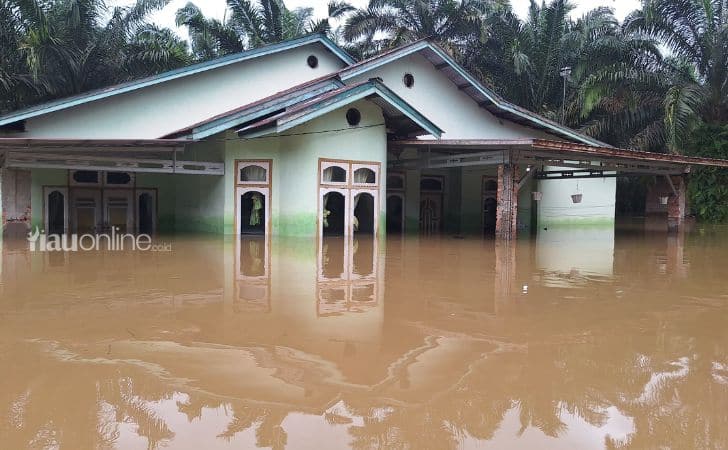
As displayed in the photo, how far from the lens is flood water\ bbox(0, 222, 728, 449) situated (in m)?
3.35

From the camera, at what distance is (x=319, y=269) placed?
9.39 m

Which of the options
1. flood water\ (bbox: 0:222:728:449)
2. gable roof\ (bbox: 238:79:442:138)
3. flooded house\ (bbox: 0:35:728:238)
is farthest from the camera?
flooded house\ (bbox: 0:35:728:238)

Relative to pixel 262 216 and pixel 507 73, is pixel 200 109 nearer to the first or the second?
pixel 262 216

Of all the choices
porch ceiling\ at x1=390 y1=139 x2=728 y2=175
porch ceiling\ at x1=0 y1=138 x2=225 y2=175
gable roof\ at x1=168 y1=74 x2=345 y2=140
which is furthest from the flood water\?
porch ceiling\ at x1=390 y1=139 x2=728 y2=175

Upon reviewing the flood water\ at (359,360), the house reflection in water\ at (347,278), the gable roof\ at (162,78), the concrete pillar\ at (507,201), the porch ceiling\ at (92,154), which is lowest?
the flood water\ at (359,360)

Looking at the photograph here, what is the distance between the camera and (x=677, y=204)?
1855cm

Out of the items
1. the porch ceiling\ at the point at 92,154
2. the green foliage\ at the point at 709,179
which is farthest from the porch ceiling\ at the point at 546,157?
the green foliage\ at the point at 709,179

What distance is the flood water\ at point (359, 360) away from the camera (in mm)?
3348

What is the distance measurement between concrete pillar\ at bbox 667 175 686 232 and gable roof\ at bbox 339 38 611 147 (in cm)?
281

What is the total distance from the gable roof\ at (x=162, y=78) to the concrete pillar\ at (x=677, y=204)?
10.9m

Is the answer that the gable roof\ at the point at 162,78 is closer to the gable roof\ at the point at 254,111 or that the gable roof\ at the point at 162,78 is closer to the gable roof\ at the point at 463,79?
the gable roof\ at the point at 254,111

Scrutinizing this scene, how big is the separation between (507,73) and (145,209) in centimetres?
1639

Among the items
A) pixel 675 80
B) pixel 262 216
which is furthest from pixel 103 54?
pixel 675 80

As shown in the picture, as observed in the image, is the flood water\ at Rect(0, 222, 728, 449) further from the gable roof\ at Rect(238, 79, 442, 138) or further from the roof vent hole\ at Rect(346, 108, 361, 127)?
the roof vent hole\ at Rect(346, 108, 361, 127)
